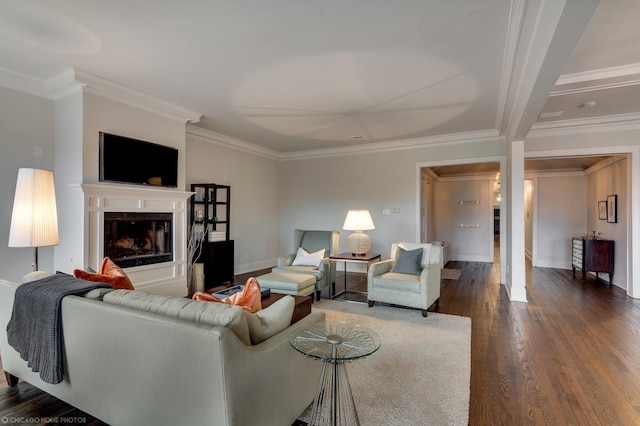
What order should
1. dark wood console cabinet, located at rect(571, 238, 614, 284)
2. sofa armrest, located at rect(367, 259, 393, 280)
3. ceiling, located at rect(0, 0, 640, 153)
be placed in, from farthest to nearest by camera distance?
1. dark wood console cabinet, located at rect(571, 238, 614, 284)
2. sofa armrest, located at rect(367, 259, 393, 280)
3. ceiling, located at rect(0, 0, 640, 153)

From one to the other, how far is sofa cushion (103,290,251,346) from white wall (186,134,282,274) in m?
4.01

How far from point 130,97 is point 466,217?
8.00 metres

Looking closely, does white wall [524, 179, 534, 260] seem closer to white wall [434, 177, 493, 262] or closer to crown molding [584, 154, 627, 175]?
white wall [434, 177, 493, 262]

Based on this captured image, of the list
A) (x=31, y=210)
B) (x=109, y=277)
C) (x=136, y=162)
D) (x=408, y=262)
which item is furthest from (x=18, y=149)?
(x=408, y=262)

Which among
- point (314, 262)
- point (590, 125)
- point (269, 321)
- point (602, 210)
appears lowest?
point (314, 262)

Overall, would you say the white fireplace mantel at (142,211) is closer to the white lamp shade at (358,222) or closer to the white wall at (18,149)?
the white wall at (18,149)

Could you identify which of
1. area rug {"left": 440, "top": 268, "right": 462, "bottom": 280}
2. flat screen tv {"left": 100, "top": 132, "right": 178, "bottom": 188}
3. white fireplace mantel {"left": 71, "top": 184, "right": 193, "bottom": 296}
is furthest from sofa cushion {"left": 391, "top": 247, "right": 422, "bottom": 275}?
flat screen tv {"left": 100, "top": 132, "right": 178, "bottom": 188}

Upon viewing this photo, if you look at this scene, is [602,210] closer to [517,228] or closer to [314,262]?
[517,228]

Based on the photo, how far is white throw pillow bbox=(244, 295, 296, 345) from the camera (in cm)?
159

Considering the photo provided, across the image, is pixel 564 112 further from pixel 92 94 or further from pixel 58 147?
pixel 58 147

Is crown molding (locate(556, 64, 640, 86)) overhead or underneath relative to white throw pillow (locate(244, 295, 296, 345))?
overhead

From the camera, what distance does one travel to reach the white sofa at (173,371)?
1.31m

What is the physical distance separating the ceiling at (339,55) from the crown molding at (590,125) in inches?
5.1

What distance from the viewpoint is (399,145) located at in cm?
633
